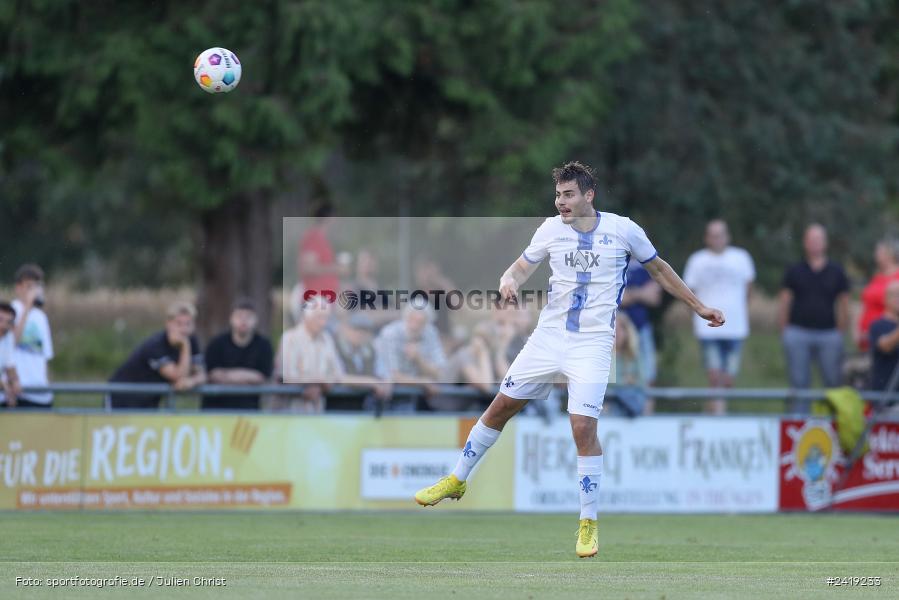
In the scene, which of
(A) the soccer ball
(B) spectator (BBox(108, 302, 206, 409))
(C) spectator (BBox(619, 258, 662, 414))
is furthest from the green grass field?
(A) the soccer ball

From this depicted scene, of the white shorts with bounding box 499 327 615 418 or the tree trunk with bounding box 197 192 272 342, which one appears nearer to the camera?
the white shorts with bounding box 499 327 615 418

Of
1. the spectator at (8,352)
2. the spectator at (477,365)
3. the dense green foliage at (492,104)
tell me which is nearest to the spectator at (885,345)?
the spectator at (477,365)

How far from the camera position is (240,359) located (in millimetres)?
15852

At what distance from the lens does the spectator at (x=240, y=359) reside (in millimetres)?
15695

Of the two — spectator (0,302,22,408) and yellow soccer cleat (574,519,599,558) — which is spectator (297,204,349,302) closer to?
spectator (0,302,22,408)

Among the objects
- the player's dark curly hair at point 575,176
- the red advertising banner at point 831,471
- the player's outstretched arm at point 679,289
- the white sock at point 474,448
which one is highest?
the player's dark curly hair at point 575,176

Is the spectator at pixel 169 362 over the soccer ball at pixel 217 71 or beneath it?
beneath

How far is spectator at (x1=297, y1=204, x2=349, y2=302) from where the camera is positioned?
1773 cm

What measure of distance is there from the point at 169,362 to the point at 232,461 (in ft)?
4.06

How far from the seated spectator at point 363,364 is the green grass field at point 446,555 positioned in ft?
4.42

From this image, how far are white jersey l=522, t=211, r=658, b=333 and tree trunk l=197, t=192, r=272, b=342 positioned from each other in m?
12.1

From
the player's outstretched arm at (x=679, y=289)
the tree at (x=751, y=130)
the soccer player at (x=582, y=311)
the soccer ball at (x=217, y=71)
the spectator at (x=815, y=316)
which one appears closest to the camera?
the soccer player at (x=582, y=311)

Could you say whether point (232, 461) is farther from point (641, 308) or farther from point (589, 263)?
point (589, 263)

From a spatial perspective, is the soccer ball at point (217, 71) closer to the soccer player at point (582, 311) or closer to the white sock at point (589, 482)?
the soccer player at point (582, 311)
